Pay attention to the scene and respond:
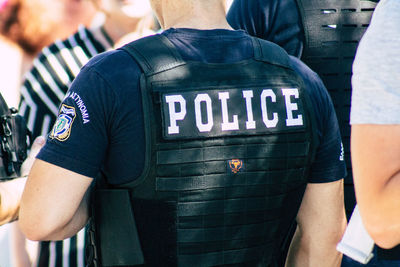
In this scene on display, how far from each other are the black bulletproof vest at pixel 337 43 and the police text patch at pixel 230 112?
1.41 ft

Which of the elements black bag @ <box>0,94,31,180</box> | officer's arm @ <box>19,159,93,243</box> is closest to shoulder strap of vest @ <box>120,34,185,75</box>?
officer's arm @ <box>19,159,93,243</box>

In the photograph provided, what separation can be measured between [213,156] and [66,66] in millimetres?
1185

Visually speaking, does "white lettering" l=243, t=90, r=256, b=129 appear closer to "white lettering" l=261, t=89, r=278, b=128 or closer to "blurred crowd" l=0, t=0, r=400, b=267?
"white lettering" l=261, t=89, r=278, b=128

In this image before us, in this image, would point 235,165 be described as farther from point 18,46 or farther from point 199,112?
point 18,46

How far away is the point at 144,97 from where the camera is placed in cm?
141

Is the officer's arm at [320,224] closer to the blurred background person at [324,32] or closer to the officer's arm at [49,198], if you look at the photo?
the blurred background person at [324,32]

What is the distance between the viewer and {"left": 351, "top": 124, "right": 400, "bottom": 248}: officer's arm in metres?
1.03

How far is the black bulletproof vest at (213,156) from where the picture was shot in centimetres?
144

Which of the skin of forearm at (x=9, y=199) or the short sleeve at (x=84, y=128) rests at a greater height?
the short sleeve at (x=84, y=128)

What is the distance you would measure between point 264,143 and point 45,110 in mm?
1188

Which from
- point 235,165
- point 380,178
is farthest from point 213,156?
point 380,178

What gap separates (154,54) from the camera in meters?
1.45

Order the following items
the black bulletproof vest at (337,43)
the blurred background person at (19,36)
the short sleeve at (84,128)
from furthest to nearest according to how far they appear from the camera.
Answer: the blurred background person at (19,36) < the black bulletproof vest at (337,43) < the short sleeve at (84,128)

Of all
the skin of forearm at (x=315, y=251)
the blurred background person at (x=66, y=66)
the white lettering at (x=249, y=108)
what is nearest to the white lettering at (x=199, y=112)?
the white lettering at (x=249, y=108)
